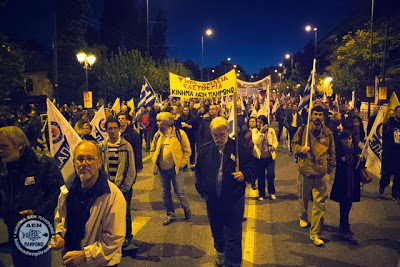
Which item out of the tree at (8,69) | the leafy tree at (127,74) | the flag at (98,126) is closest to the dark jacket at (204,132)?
the flag at (98,126)

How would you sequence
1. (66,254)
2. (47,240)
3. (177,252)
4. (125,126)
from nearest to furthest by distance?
(66,254)
(47,240)
(177,252)
(125,126)

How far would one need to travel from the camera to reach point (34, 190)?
3.16m

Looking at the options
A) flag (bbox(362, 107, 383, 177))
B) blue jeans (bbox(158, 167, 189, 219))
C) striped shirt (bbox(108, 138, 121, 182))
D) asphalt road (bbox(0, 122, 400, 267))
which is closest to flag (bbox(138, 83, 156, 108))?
asphalt road (bbox(0, 122, 400, 267))

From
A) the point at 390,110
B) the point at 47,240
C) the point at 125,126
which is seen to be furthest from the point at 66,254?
the point at 390,110

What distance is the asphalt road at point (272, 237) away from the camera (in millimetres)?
4773

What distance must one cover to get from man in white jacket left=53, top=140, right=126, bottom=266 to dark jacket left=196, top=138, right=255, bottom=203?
1709mm

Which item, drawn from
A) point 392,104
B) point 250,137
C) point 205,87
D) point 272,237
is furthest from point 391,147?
point 205,87

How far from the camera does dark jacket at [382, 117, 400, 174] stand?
285 inches

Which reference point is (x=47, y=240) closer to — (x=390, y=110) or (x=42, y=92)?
(x=390, y=110)

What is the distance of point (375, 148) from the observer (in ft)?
21.7

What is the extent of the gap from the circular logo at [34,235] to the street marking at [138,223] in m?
2.88

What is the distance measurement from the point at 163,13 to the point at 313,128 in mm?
80926

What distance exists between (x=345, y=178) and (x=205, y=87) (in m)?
3.08

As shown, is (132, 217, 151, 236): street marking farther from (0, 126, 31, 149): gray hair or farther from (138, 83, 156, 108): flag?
(138, 83, 156, 108): flag
